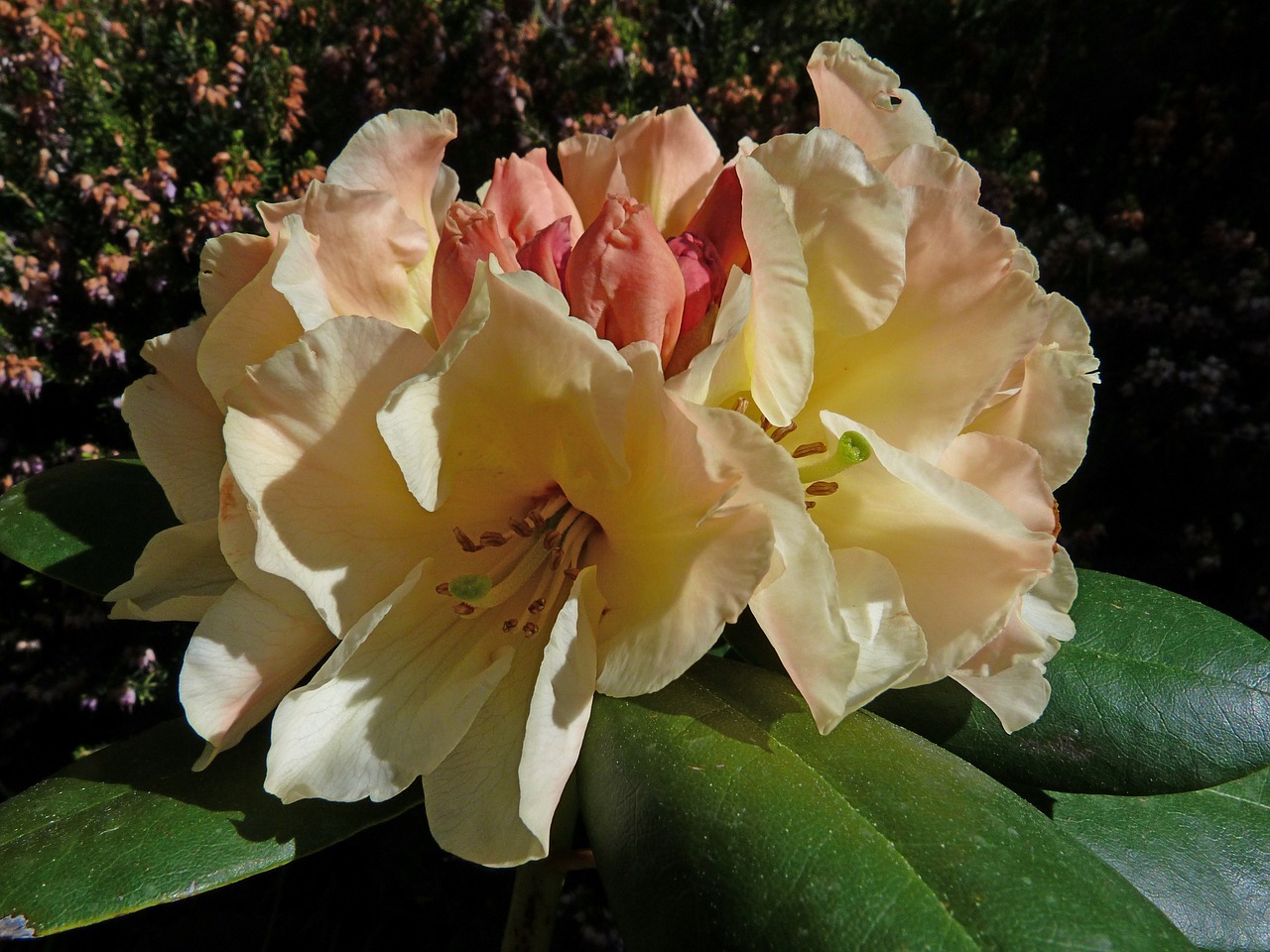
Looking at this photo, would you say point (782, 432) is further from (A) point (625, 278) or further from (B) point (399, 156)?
(B) point (399, 156)

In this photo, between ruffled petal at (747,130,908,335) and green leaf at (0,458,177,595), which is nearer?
ruffled petal at (747,130,908,335)

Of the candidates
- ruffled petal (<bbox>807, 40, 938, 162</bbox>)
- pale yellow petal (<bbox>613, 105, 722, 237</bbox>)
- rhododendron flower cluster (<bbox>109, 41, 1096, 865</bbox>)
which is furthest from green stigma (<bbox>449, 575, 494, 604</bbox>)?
ruffled petal (<bbox>807, 40, 938, 162</bbox>)

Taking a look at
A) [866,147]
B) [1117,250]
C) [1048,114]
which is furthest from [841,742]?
[1048,114]

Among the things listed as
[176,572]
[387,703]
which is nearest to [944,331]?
[387,703]

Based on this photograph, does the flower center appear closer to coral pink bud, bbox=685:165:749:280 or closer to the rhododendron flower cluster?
the rhododendron flower cluster

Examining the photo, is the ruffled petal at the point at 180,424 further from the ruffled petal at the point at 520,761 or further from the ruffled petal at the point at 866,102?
the ruffled petal at the point at 866,102
